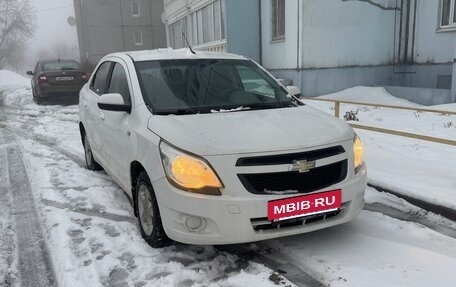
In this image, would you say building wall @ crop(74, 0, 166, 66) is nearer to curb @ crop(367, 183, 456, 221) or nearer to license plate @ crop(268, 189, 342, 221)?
curb @ crop(367, 183, 456, 221)

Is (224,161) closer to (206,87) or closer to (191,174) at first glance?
(191,174)

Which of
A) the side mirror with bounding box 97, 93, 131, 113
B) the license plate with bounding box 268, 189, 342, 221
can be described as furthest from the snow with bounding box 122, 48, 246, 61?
the license plate with bounding box 268, 189, 342, 221

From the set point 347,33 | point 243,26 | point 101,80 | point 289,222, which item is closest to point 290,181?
point 289,222

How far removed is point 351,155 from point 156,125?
1.56 m

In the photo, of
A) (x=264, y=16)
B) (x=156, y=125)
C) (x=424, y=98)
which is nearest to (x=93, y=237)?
(x=156, y=125)

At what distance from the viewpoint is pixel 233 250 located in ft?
11.9

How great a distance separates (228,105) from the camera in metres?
4.10

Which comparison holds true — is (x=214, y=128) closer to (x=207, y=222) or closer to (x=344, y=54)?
(x=207, y=222)

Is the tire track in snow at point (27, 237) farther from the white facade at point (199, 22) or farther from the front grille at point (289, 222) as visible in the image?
the white facade at point (199, 22)

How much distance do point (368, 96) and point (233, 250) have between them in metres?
9.52

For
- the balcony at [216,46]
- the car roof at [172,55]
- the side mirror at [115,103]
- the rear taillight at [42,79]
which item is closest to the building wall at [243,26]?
the balcony at [216,46]

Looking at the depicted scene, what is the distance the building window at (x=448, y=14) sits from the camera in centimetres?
1146

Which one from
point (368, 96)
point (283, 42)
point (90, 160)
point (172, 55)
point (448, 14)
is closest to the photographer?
point (172, 55)

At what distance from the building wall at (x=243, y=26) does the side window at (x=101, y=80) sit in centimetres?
957
